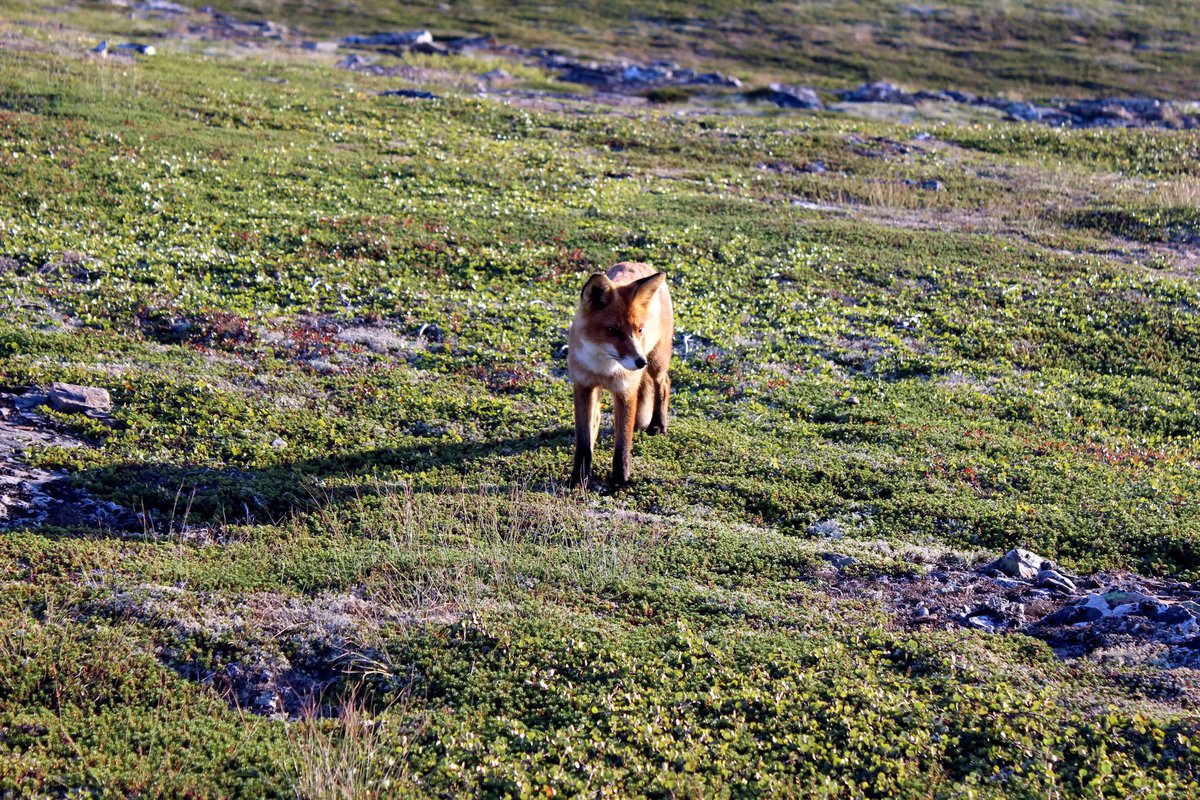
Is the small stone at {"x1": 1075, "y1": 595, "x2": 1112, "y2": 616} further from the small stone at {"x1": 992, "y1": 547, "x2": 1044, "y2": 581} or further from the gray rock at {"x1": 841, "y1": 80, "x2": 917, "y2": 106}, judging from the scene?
the gray rock at {"x1": 841, "y1": 80, "x2": 917, "y2": 106}

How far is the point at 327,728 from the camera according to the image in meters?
6.71

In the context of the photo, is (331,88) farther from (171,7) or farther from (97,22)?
(171,7)

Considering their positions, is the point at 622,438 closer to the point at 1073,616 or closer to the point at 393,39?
the point at 1073,616

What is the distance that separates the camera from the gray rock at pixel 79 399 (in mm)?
11844

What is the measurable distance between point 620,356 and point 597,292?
791mm

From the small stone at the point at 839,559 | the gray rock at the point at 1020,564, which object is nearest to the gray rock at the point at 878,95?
the gray rock at the point at 1020,564

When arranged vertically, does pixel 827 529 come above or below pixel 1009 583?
below

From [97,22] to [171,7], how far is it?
55.8ft

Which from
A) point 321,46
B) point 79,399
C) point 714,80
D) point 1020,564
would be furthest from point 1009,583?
point 321,46

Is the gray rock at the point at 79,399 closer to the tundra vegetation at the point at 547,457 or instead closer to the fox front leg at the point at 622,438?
the tundra vegetation at the point at 547,457

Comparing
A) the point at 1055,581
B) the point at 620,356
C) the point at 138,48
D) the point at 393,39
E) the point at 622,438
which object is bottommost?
the point at 1055,581

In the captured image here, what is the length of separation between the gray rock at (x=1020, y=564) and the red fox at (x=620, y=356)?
4.30m

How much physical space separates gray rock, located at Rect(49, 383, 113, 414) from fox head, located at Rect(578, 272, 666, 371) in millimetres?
6533

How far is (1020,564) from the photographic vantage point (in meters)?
9.52
